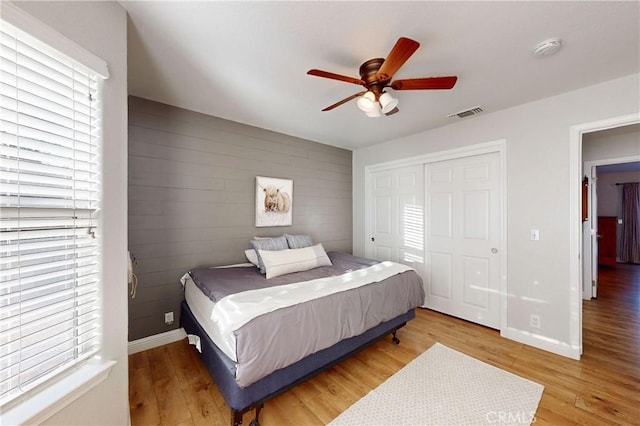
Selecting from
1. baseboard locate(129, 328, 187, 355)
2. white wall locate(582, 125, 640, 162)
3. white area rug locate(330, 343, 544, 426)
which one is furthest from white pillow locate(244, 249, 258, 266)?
white wall locate(582, 125, 640, 162)

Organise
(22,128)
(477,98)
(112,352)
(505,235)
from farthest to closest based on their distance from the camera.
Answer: (505,235), (477,98), (112,352), (22,128)

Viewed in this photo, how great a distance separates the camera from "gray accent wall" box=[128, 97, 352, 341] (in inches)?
97.1

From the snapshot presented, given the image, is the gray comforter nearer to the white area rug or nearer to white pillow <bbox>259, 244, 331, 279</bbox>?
white pillow <bbox>259, 244, 331, 279</bbox>

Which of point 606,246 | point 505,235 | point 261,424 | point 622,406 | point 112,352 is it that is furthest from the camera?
point 606,246

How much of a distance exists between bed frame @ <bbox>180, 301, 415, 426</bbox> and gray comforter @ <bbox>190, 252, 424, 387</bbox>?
0.12 meters

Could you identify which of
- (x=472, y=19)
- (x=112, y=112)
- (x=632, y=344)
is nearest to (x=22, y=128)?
(x=112, y=112)

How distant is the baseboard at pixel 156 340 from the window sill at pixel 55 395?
Result: 58.6 inches

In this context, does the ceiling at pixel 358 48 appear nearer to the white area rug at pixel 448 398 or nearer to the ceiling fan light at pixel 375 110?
the ceiling fan light at pixel 375 110

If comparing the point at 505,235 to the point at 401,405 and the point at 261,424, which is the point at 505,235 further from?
the point at 261,424

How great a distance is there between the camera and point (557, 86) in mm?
2277

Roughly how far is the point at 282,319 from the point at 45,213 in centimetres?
127

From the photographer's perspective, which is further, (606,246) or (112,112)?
(606,246)

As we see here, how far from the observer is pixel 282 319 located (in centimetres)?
162

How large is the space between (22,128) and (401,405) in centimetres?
255
